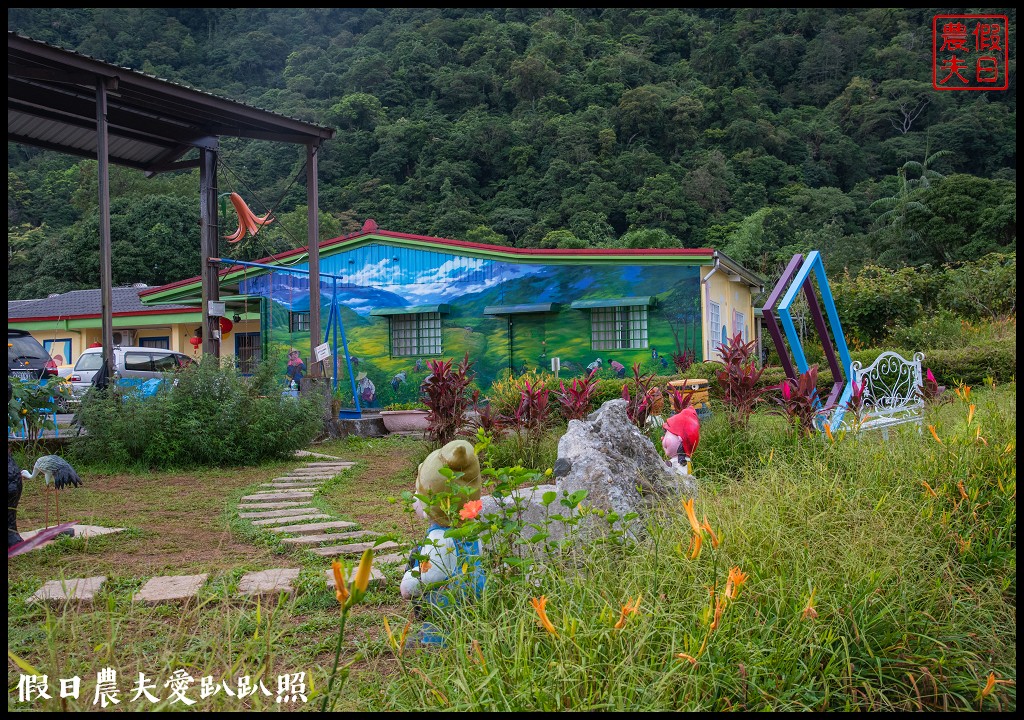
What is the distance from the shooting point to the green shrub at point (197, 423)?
808cm

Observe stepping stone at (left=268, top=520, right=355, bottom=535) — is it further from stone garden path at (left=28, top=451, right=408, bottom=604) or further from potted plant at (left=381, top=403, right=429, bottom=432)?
potted plant at (left=381, top=403, right=429, bottom=432)

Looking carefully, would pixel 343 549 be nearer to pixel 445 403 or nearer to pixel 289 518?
pixel 289 518

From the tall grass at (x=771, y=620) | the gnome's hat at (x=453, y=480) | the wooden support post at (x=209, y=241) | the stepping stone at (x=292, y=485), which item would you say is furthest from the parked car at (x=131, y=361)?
the tall grass at (x=771, y=620)

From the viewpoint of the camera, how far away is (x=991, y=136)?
32031mm

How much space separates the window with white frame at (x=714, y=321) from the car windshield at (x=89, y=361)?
13.5m

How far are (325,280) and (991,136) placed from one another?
29850 millimetres

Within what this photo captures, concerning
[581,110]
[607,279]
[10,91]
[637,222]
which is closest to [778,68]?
[581,110]

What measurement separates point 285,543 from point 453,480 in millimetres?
2074

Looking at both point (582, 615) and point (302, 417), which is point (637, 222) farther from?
point (582, 615)

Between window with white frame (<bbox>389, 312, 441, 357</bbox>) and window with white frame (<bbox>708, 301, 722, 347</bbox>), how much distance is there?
6.11 meters

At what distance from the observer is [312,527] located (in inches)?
199

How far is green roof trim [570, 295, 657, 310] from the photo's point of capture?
15.6m

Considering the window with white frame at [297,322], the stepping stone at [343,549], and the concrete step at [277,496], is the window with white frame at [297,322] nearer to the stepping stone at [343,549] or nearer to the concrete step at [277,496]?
the concrete step at [277,496]

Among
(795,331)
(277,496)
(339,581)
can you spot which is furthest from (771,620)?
(795,331)
